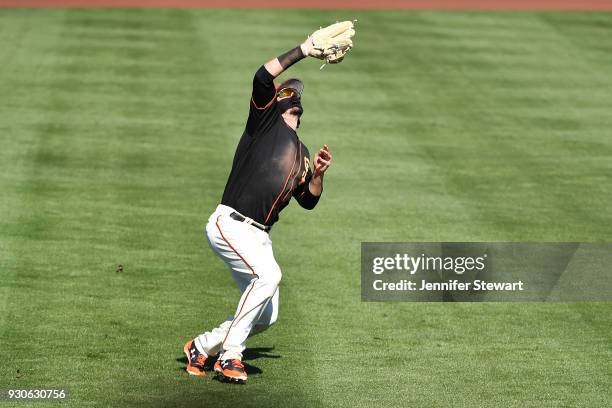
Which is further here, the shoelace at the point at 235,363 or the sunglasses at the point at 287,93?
the sunglasses at the point at 287,93

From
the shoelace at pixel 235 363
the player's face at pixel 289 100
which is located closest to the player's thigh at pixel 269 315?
the shoelace at pixel 235 363

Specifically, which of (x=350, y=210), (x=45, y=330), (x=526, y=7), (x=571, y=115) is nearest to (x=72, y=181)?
(x=350, y=210)

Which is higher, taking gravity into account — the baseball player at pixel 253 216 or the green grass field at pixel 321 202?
the baseball player at pixel 253 216

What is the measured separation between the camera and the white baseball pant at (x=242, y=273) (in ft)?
28.7

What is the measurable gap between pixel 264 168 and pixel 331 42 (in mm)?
1072

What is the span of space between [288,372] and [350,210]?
5.27 meters

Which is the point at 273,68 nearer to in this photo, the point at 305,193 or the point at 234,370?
the point at 305,193

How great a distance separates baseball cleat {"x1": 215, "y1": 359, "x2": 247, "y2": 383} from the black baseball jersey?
1076 mm

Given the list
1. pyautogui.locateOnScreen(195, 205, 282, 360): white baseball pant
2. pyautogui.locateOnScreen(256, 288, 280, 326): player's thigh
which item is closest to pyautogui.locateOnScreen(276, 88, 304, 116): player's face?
pyautogui.locateOnScreen(195, 205, 282, 360): white baseball pant

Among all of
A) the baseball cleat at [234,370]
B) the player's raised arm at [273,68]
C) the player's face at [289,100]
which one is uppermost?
the player's raised arm at [273,68]

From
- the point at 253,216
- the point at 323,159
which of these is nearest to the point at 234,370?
the point at 253,216

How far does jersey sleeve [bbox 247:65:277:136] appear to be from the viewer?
28.0 ft

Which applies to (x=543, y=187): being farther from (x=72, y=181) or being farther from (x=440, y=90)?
(x=72, y=181)

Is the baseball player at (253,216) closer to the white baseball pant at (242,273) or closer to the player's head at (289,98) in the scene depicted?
the white baseball pant at (242,273)
